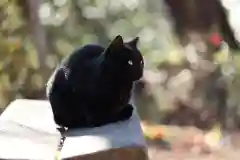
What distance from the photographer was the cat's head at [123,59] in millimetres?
1162

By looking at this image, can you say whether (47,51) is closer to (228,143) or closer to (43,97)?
(43,97)

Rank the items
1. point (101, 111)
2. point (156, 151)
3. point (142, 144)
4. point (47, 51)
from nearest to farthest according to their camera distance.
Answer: point (142, 144) < point (101, 111) < point (156, 151) < point (47, 51)

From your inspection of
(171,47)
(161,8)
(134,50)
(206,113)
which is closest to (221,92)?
(206,113)

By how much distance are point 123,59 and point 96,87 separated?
10 centimetres

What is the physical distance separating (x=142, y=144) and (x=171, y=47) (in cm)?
107

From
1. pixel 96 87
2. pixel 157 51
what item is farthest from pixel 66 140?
pixel 157 51

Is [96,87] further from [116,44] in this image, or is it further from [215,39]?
[215,39]

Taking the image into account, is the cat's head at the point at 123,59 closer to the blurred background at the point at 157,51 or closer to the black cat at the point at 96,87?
the black cat at the point at 96,87

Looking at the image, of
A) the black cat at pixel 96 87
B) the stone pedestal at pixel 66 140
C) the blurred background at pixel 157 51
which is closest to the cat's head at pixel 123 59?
the black cat at pixel 96 87

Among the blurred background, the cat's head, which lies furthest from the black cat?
the blurred background

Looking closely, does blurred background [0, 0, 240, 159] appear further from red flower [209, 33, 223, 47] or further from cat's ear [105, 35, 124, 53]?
cat's ear [105, 35, 124, 53]

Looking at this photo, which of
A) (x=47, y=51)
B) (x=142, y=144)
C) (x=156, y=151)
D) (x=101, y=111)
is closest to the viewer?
(x=142, y=144)

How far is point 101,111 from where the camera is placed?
1150 mm

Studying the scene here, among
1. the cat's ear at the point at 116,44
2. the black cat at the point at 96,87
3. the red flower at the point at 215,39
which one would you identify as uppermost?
the cat's ear at the point at 116,44
